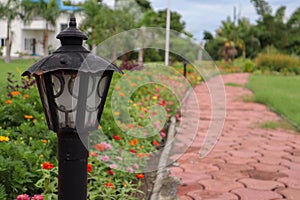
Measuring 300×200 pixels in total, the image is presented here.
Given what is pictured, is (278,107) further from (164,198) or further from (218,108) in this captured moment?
(164,198)

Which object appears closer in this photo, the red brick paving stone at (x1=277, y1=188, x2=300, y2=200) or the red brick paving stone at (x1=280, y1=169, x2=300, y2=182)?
the red brick paving stone at (x1=277, y1=188, x2=300, y2=200)

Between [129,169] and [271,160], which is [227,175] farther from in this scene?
[129,169]

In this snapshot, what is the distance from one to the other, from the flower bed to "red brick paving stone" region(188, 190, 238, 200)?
38cm

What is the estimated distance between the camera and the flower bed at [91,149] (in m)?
2.25

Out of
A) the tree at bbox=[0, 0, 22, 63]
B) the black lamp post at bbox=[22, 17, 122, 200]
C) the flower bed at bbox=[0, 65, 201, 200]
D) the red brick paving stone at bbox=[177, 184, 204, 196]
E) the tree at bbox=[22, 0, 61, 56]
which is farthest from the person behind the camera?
the tree at bbox=[22, 0, 61, 56]

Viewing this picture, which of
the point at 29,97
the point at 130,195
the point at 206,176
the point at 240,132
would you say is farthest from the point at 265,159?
the point at 29,97

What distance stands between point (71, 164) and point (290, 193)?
210cm

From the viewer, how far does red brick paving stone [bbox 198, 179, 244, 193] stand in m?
3.11

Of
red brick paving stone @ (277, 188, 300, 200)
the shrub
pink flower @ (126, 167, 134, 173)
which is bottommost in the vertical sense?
red brick paving stone @ (277, 188, 300, 200)

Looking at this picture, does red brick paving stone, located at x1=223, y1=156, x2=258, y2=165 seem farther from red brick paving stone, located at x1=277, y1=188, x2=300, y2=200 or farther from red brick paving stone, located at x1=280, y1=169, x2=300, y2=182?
red brick paving stone, located at x1=277, y1=188, x2=300, y2=200

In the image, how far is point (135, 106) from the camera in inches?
186

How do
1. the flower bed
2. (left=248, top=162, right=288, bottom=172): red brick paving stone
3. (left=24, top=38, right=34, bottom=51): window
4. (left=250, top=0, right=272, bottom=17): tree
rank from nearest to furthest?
1. the flower bed
2. (left=248, top=162, right=288, bottom=172): red brick paving stone
3. (left=24, top=38, right=34, bottom=51): window
4. (left=250, top=0, right=272, bottom=17): tree

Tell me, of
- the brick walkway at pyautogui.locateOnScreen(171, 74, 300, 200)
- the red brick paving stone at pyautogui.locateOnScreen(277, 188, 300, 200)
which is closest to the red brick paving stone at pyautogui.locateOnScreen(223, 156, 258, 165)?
the brick walkway at pyautogui.locateOnScreen(171, 74, 300, 200)

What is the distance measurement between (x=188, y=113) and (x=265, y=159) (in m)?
2.84
